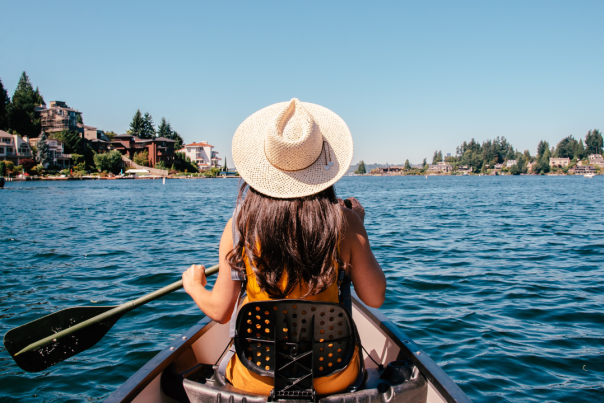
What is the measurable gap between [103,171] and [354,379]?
287ft

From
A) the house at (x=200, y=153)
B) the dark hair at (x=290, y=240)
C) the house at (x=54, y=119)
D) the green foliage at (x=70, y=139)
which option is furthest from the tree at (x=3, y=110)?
the dark hair at (x=290, y=240)

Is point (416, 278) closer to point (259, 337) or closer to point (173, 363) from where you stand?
point (173, 363)

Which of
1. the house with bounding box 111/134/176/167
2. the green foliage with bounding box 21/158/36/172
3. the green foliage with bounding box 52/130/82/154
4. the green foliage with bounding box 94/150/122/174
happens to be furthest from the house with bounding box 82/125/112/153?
the green foliage with bounding box 21/158/36/172

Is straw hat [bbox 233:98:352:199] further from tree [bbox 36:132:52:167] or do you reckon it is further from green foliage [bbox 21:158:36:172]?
tree [bbox 36:132:52:167]

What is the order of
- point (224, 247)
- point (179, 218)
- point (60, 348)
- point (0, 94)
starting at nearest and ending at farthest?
1. point (224, 247)
2. point (60, 348)
3. point (179, 218)
4. point (0, 94)

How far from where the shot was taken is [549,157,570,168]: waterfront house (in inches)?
Result: 6713

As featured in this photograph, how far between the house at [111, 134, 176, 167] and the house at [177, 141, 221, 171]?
24574mm

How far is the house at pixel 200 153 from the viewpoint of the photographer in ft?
401

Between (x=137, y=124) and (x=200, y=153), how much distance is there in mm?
22526

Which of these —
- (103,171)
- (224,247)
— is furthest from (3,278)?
(103,171)

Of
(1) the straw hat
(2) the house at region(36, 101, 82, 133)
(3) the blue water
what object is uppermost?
(2) the house at region(36, 101, 82, 133)

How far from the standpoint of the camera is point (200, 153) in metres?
125

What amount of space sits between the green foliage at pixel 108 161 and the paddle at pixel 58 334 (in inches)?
3339

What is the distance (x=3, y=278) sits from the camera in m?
7.94
